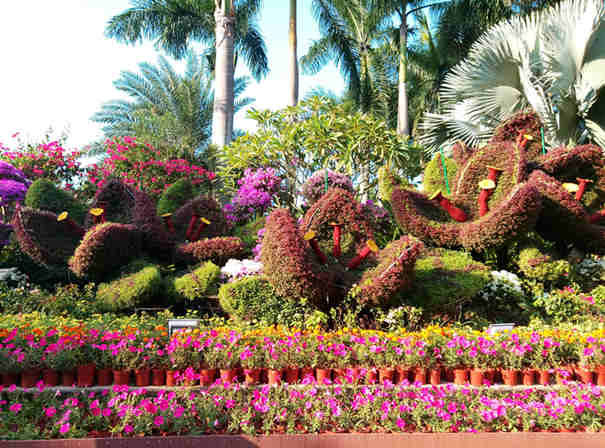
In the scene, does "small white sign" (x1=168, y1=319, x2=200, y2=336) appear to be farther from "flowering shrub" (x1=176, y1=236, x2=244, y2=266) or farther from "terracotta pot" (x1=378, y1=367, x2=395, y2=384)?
"flowering shrub" (x1=176, y1=236, x2=244, y2=266)

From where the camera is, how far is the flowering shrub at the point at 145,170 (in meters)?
11.7

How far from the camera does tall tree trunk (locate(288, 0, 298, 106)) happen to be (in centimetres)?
1252

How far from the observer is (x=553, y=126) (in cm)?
1034

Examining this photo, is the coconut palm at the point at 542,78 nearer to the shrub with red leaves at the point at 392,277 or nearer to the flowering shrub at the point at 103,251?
the shrub with red leaves at the point at 392,277

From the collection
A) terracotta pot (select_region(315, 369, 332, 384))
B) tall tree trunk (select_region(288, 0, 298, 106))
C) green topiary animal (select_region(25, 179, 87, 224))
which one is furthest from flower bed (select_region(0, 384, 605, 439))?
tall tree trunk (select_region(288, 0, 298, 106))

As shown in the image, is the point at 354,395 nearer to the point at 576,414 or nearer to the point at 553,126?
the point at 576,414

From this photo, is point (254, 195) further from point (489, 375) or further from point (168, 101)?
point (168, 101)

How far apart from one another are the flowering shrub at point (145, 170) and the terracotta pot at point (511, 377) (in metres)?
9.30

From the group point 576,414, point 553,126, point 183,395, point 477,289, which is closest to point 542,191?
point 477,289

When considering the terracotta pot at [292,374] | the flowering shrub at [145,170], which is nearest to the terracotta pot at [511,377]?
the terracotta pot at [292,374]

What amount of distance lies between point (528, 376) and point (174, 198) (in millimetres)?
6746

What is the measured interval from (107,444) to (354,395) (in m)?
1.95

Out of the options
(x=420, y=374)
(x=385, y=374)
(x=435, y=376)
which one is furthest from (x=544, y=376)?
(x=385, y=374)

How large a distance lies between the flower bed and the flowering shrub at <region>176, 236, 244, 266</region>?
3397 mm
